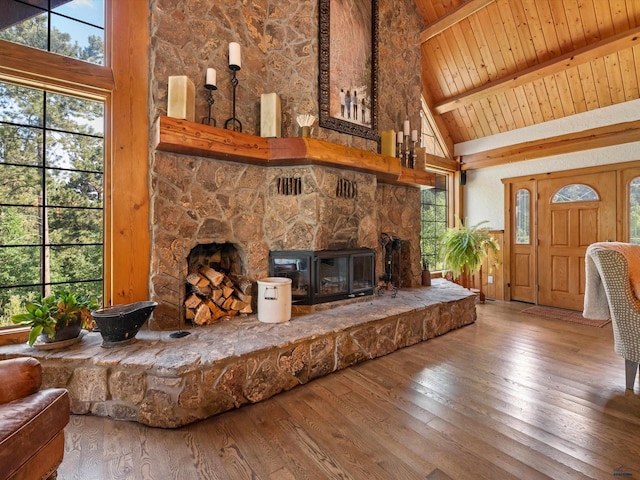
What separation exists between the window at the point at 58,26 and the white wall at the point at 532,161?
5.67 metres

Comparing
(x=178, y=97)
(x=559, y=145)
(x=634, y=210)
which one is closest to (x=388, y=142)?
(x=178, y=97)

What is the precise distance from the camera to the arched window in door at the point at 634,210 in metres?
4.00

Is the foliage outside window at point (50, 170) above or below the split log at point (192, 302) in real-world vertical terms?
above

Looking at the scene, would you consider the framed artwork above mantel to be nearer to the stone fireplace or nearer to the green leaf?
the stone fireplace

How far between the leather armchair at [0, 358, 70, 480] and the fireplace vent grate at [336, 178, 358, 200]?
2554 mm

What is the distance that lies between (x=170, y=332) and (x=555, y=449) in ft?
8.37

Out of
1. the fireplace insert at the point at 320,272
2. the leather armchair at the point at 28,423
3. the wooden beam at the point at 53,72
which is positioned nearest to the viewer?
the leather armchair at the point at 28,423

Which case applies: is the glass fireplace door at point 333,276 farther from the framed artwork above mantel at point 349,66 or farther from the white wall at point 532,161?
the white wall at point 532,161

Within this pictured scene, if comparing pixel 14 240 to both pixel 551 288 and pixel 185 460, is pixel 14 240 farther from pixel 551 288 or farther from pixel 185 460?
pixel 551 288

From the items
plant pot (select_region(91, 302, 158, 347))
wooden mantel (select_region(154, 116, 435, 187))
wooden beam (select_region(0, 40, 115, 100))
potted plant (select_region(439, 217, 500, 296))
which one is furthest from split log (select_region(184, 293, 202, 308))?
potted plant (select_region(439, 217, 500, 296))

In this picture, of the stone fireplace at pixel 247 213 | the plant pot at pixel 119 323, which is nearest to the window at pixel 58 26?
the stone fireplace at pixel 247 213

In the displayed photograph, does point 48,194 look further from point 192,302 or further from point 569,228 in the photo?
point 569,228

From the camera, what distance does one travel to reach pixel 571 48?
4.05m

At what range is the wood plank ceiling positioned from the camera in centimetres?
376
